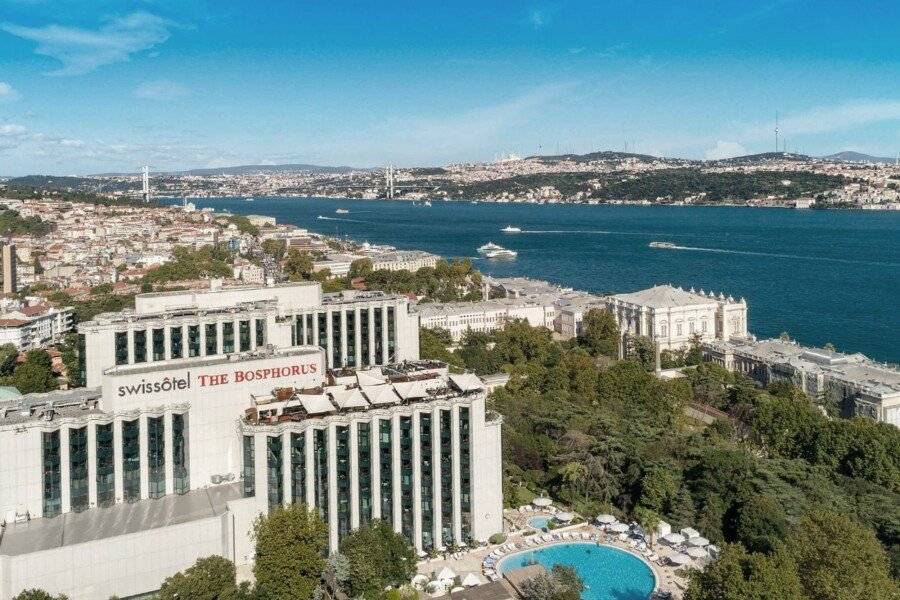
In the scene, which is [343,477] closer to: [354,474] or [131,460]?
[354,474]

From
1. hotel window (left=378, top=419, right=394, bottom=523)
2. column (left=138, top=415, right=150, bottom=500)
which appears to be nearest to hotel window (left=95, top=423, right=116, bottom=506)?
column (left=138, top=415, right=150, bottom=500)

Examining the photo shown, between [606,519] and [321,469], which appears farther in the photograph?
[606,519]

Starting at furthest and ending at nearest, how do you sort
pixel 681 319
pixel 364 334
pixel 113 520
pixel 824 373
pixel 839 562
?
pixel 681 319, pixel 824 373, pixel 364 334, pixel 113 520, pixel 839 562

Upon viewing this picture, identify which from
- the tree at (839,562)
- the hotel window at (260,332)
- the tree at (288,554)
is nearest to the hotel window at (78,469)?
the tree at (288,554)

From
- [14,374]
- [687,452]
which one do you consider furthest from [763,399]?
[14,374]

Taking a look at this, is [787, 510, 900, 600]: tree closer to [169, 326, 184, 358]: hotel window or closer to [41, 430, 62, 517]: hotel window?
[41, 430, 62, 517]: hotel window

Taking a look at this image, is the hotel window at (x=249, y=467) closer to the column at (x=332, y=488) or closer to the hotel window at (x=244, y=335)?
the column at (x=332, y=488)

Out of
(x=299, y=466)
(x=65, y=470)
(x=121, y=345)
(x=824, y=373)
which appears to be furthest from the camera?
(x=824, y=373)

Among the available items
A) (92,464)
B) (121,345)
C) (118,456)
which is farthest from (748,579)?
(121,345)
